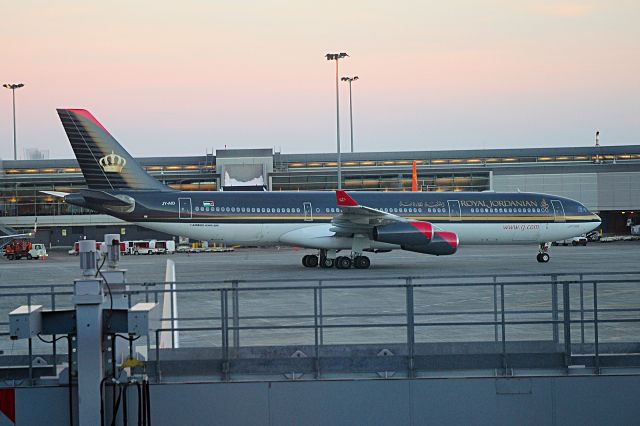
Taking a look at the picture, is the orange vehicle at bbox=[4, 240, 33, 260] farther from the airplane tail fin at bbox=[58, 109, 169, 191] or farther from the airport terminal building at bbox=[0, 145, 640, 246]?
the airplane tail fin at bbox=[58, 109, 169, 191]

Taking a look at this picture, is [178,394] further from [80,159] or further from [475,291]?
[80,159]

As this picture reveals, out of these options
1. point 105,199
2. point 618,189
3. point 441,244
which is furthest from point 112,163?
point 618,189

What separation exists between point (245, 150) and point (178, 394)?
6820 cm

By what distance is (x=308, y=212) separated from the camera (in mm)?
38562

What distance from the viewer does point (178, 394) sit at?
9.66 m

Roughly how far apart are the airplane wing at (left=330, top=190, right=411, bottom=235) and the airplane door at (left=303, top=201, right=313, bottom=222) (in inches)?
55.5

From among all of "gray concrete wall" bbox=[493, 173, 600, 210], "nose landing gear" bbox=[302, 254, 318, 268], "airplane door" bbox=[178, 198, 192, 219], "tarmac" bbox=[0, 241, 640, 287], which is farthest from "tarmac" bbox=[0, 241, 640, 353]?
"gray concrete wall" bbox=[493, 173, 600, 210]

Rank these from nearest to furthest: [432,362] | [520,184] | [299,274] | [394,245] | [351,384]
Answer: [351,384] < [432,362] < [299,274] < [394,245] < [520,184]

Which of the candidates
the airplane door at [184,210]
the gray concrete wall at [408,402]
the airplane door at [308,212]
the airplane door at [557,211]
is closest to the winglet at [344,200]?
the airplane door at [308,212]

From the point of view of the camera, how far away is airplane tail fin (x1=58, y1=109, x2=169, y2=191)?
36.8m

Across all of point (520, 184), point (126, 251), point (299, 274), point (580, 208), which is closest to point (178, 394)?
point (299, 274)

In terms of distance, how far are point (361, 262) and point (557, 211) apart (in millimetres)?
10493

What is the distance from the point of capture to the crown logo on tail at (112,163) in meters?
37.2

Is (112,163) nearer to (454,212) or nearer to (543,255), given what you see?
(454,212)
